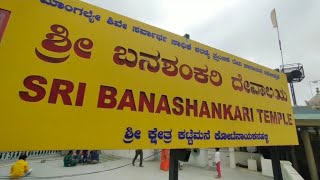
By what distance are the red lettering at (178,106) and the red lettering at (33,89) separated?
103 cm

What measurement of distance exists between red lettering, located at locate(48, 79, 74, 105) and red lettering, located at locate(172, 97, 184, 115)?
0.86 metres

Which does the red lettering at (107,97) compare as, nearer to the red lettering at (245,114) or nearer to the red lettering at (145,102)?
the red lettering at (145,102)

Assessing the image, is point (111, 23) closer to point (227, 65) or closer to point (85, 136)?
point (85, 136)

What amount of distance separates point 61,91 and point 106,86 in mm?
313

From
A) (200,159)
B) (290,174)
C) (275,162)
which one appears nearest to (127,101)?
(275,162)

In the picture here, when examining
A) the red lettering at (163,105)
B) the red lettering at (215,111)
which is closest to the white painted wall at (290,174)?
the red lettering at (215,111)

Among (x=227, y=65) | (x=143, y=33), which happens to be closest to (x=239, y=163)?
(x=227, y=65)

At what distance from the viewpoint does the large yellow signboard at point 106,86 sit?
130 cm

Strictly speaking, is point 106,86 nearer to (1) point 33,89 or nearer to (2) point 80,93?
(2) point 80,93

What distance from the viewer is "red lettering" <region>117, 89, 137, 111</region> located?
162 cm

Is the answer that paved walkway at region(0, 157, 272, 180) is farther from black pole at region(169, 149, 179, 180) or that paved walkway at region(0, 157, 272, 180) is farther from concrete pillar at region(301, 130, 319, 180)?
black pole at region(169, 149, 179, 180)

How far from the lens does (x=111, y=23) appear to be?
71.0 inches

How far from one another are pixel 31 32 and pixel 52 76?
327mm

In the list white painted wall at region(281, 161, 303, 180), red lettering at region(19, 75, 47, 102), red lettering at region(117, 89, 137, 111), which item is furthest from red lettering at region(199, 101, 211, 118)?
white painted wall at region(281, 161, 303, 180)
